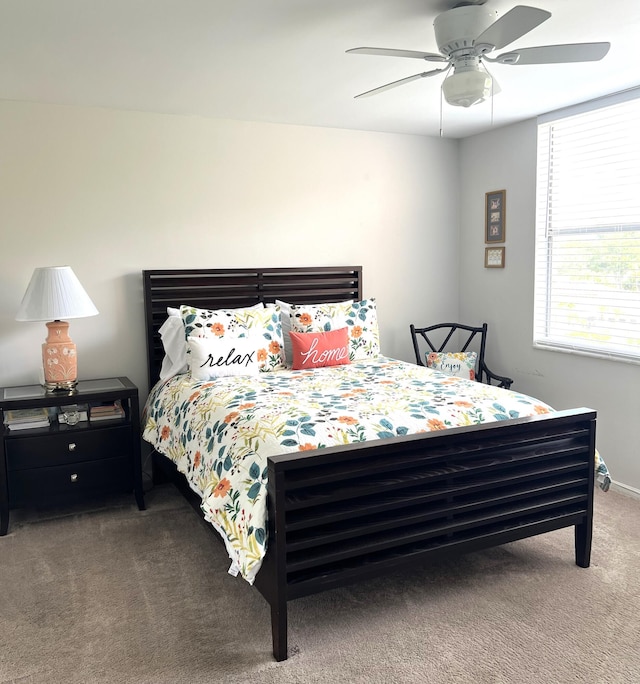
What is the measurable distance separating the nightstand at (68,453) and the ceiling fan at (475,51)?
2.29 meters

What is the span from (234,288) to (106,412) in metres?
1.16

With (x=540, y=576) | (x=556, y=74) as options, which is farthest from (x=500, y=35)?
(x=540, y=576)

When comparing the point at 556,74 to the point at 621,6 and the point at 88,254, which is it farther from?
the point at 88,254

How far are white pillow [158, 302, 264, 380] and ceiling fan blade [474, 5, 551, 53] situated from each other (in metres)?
2.31

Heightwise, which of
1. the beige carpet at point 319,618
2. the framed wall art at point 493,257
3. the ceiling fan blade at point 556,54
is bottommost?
the beige carpet at point 319,618

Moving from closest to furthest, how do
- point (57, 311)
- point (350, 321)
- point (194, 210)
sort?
point (57, 311), point (194, 210), point (350, 321)

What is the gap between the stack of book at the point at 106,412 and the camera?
3594 mm

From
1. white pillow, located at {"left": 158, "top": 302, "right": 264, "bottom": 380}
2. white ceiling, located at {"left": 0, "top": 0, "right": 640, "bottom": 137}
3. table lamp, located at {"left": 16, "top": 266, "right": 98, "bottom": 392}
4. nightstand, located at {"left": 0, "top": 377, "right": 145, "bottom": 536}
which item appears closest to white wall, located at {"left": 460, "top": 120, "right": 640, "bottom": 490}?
white ceiling, located at {"left": 0, "top": 0, "right": 640, "bottom": 137}

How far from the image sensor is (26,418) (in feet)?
11.2

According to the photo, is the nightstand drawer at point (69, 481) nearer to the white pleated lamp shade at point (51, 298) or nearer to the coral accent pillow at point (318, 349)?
the white pleated lamp shade at point (51, 298)

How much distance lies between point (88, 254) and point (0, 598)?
1.99 metres

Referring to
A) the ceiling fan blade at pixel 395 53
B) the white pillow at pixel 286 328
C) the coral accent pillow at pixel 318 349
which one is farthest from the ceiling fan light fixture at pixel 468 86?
the white pillow at pixel 286 328

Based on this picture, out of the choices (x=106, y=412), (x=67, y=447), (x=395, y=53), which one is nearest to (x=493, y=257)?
(x=395, y=53)

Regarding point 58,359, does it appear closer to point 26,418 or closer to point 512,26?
point 26,418
